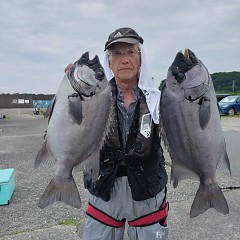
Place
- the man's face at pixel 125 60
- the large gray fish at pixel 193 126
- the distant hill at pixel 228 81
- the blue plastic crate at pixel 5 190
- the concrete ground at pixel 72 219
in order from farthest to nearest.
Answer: the distant hill at pixel 228 81, the blue plastic crate at pixel 5 190, the concrete ground at pixel 72 219, the man's face at pixel 125 60, the large gray fish at pixel 193 126

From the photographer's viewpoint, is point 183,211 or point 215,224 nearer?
point 215,224

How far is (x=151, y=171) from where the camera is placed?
2.78 metres

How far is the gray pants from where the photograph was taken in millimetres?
2762

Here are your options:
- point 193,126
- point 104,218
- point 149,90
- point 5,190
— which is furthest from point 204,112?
point 5,190

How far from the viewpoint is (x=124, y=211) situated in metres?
2.79

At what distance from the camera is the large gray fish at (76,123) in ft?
7.99

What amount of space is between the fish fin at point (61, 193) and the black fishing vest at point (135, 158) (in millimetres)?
281

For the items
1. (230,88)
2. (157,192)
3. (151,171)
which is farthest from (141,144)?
(230,88)

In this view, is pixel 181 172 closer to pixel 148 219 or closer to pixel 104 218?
pixel 148 219

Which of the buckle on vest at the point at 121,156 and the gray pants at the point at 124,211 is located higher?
the buckle on vest at the point at 121,156

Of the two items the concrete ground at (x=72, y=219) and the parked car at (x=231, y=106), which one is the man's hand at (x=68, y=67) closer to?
the concrete ground at (x=72, y=219)

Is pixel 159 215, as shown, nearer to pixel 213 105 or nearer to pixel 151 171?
pixel 151 171

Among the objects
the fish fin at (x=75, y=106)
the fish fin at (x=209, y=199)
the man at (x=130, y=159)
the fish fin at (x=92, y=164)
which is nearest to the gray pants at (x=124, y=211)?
the man at (x=130, y=159)

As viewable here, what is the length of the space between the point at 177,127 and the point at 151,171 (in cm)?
51
